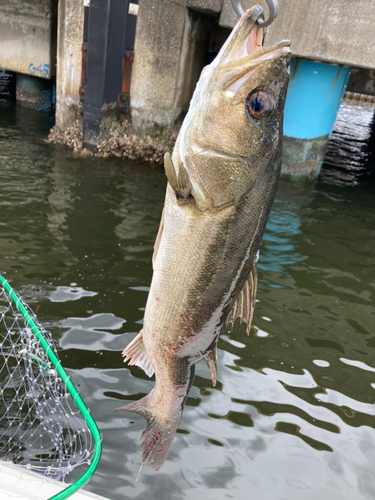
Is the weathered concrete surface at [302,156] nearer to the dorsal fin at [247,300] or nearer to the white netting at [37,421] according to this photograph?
the white netting at [37,421]

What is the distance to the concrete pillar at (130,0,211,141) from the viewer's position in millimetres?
10234

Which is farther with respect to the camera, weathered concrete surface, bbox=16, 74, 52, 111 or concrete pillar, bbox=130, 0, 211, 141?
weathered concrete surface, bbox=16, 74, 52, 111

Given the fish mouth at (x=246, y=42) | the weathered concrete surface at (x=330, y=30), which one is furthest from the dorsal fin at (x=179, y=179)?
the weathered concrete surface at (x=330, y=30)

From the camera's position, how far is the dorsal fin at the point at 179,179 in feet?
6.49

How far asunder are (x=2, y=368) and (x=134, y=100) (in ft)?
27.4

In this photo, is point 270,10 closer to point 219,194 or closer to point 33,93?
point 219,194

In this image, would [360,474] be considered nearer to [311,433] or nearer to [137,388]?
[311,433]

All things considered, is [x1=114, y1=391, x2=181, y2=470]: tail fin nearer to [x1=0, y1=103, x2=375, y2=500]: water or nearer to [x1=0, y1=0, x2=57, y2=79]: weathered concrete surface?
[x1=0, y1=103, x2=375, y2=500]: water

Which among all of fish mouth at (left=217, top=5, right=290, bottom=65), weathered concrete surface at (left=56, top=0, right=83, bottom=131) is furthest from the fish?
weathered concrete surface at (left=56, top=0, right=83, bottom=131)

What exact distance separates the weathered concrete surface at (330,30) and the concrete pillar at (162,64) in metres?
2.35

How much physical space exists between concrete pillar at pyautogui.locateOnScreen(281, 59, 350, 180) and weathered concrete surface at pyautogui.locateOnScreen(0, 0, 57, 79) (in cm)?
870

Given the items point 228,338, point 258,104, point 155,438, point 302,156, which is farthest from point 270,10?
point 302,156

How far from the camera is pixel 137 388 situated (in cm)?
439

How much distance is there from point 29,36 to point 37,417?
1434cm
